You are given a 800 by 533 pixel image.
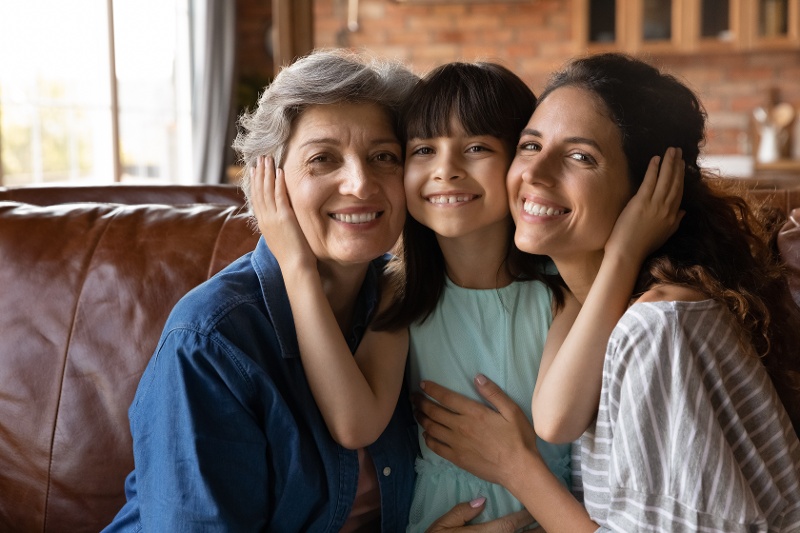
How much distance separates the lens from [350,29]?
6605 millimetres

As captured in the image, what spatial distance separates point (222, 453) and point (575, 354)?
583 mm

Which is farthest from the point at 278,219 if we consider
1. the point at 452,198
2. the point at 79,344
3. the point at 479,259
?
the point at 79,344

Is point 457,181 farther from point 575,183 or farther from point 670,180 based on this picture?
point 670,180

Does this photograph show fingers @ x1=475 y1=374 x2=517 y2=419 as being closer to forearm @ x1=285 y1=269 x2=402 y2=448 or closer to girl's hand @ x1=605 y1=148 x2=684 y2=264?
forearm @ x1=285 y1=269 x2=402 y2=448

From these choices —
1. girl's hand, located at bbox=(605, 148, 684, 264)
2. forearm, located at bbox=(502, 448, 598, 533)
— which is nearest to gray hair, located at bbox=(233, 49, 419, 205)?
girl's hand, located at bbox=(605, 148, 684, 264)

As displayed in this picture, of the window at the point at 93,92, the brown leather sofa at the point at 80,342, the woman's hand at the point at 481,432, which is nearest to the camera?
the woman's hand at the point at 481,432

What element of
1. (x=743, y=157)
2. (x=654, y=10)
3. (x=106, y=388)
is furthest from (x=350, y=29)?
(x=106, y=388)

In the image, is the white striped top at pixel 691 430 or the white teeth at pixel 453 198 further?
the white teeth at pixel 453 198

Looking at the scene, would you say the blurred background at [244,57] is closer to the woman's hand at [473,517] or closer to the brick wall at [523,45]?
the brick wall at [523,45]

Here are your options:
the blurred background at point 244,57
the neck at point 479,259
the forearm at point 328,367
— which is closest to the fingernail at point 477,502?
the forearm at point 328,367

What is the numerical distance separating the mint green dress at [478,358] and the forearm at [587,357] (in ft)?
0.84

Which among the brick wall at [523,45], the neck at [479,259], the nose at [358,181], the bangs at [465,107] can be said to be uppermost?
the brick wall at [523,45]

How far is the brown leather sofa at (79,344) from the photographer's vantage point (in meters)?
1.81

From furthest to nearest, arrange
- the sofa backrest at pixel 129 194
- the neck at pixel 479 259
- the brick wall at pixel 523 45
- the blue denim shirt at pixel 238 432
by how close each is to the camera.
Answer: the brick wall at pixel 523 45 < the sofa backrest at pixel 129 194 < the neck at pixel 479 259 < the blue denim shirt at pixel 238 432
